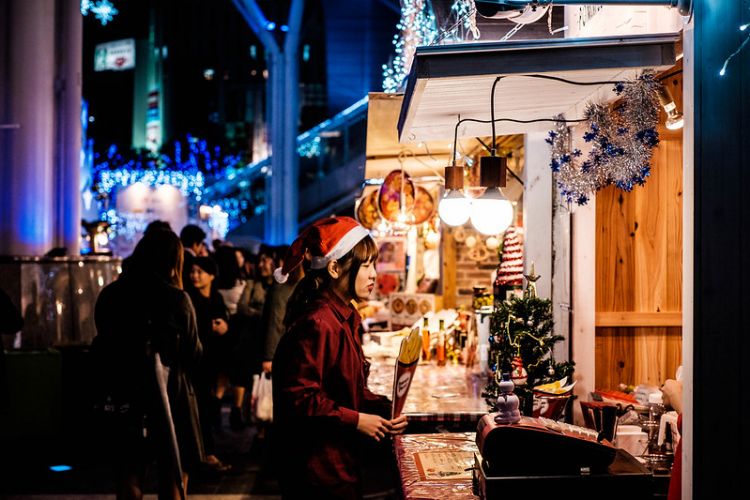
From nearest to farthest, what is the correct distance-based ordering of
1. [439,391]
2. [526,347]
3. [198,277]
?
[526,347] → [439,391] → [198,277]

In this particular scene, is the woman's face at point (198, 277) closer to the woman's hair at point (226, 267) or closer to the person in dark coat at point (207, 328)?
the person in dark coat at point (207, 328)

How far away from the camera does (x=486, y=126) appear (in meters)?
5.43

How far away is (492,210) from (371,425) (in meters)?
1.67

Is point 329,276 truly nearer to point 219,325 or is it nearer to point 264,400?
point 264,400

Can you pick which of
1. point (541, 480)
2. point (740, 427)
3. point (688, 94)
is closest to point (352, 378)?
point (541, 480)

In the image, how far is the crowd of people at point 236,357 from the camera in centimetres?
344

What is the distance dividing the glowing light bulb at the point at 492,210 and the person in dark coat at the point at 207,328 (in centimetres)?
378

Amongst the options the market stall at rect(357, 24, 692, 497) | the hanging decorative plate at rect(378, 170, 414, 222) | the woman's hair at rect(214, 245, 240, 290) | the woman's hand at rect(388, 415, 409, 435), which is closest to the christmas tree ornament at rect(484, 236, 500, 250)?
the hanging decorative plate at rect(378, 170, 414, 222)

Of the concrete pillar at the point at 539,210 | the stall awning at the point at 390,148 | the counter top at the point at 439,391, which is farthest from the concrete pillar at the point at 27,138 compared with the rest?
the concrete pillar at the point at 539,210

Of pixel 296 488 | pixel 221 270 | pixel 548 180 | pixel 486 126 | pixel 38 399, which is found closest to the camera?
pixel 296 488

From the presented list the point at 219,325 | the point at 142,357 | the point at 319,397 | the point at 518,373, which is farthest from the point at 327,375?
the point at 219,325

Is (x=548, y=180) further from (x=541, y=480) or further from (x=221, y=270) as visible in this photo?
(x=221, y=270)

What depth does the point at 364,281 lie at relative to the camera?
3.70 meters

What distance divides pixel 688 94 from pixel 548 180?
2913 mm
